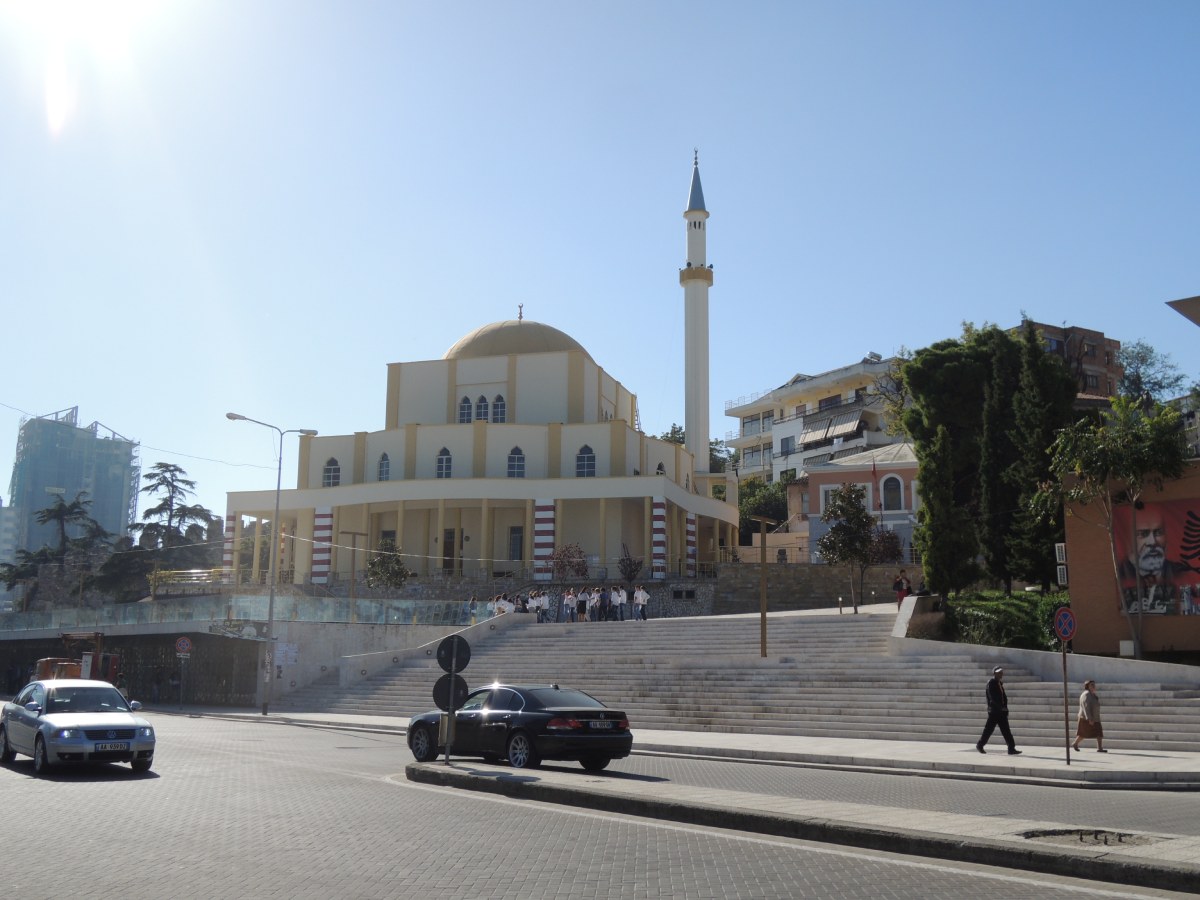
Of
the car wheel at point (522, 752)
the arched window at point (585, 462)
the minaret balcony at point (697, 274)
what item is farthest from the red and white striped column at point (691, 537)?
the car wheel at point (522, 752)

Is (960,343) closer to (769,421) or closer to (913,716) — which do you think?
(913,716)

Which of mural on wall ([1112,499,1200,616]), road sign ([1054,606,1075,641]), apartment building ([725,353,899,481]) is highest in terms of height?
apartment building ([725,353,899,481])

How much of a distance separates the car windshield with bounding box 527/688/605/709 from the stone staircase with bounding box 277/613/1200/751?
28.7 ft

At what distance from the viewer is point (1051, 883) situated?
7.98m

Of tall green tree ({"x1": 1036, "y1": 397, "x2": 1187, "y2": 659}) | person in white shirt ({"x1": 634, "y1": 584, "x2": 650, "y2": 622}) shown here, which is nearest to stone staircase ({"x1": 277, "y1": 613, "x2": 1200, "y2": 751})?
person in white shirt ({"x1": 634, "y1": 584, "x2": 650, "y2": 622})

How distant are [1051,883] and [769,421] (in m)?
89.2

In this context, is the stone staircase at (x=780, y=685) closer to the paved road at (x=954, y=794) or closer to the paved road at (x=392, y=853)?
the paved road at (x=954, y=794)

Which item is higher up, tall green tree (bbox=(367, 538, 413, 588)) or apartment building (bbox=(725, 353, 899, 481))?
apartment building (bbox=(725, 353, 899, 481))

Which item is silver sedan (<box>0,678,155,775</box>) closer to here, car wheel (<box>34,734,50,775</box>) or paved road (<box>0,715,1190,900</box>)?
car wheel (<box>34,734,50,775</box>)

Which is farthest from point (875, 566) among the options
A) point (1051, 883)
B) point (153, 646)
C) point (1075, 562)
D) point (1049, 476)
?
point (1051, 883)

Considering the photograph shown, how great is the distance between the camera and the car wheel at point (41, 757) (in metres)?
15.0

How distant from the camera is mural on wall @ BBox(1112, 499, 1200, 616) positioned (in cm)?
2525

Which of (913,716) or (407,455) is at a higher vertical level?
(407,455)

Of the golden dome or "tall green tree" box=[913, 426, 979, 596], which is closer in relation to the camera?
"tall green tree" box=[913, 426, 979, 596]
